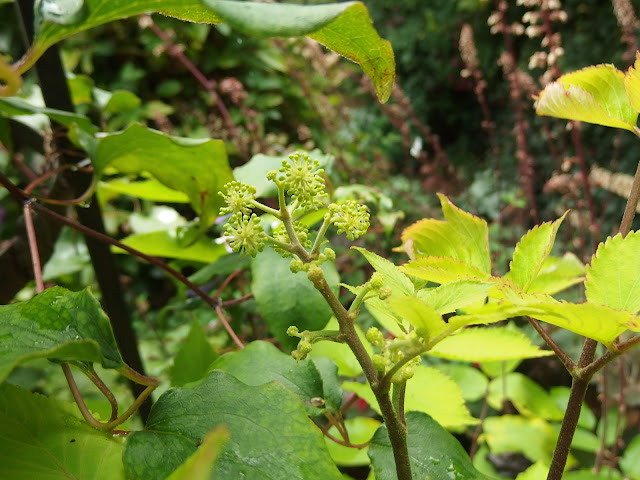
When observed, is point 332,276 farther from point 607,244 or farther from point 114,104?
point 114,104

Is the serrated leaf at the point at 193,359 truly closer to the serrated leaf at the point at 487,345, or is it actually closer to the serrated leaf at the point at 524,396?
the serrated leaf at the point at 487,345

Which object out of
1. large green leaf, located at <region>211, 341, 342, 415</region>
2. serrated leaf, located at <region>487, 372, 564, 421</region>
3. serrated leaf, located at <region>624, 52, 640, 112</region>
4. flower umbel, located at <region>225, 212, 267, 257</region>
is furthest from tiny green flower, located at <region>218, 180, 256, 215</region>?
serrated leaf, located at <region>487, 372, 564, 421</region>

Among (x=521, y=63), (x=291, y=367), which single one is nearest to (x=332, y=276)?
(x=291, y=367)

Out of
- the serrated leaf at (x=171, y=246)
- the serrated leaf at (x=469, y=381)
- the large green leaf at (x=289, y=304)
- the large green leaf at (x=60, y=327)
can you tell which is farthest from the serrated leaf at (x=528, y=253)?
the serrated leaf at (x=469, y=381)

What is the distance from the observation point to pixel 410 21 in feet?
11.1

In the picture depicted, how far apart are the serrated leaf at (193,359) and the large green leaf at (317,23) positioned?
0.28 m

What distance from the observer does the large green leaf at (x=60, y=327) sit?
207 millimetres

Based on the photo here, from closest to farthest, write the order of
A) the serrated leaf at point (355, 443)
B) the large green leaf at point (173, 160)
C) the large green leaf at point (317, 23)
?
the large green leaf at point (317, 23) < the large green leaf at point (173, 160) < the serrated leaf at point (355, 443)

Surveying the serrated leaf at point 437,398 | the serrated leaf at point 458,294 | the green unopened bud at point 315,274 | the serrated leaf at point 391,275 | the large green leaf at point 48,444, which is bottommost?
the serrated leaf at point 437,398

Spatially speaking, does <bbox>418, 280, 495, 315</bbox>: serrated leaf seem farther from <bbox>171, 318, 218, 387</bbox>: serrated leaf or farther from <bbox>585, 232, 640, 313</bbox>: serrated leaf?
<bbox>171, 318, 218, 387</bbox>: serrated leaf

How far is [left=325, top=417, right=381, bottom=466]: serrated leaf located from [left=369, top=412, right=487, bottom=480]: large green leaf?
0.22m

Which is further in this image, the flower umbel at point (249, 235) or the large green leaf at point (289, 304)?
the large green leaf at point (289, 304)

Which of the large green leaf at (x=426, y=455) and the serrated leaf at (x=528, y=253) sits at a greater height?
the serrated leaf at (x=528, y=253)

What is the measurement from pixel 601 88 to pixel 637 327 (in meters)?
0.19
